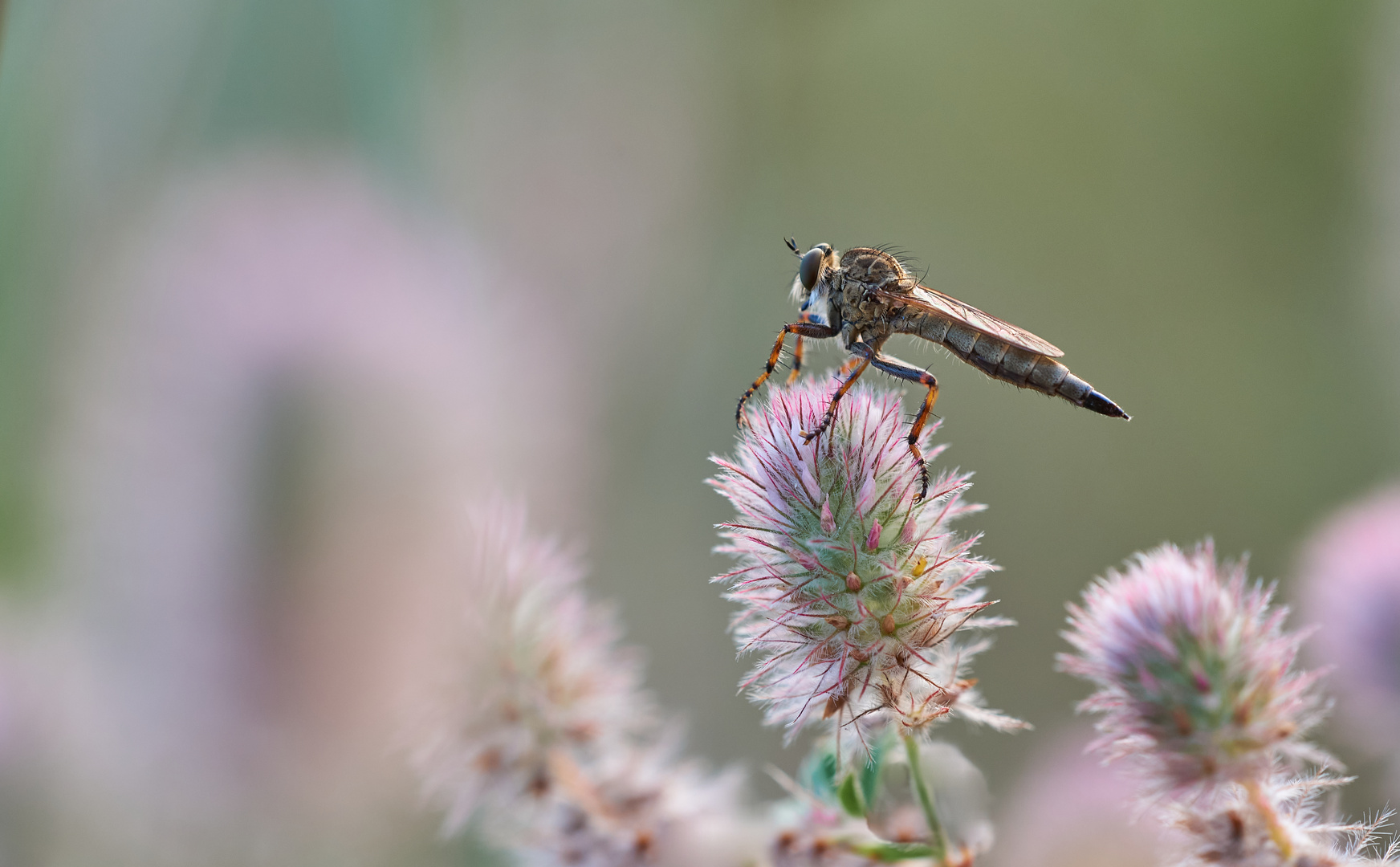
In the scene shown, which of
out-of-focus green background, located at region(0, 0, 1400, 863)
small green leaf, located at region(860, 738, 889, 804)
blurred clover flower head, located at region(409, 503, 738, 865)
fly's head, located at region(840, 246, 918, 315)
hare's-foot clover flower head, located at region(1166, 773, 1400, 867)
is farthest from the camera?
out-of-focus green background, located at region(0, 0, 1400, 863)

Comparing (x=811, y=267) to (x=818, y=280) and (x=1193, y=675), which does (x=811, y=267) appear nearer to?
(x=818, y=280)

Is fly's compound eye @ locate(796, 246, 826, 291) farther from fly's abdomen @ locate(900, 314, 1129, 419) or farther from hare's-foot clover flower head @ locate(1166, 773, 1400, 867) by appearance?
hare's-foot clover flower head @ locate(1166, 773, 1400, 867)

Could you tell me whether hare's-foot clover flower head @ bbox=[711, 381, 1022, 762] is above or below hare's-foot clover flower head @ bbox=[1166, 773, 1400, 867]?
above

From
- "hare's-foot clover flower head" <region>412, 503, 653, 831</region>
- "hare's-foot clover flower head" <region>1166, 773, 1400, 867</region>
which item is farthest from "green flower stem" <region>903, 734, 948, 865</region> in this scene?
"hare's-foot clover flower head" <region>412, 503, 653, 831</region>

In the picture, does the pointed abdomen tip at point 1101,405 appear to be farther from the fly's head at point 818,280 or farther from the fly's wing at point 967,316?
the fly's head at point 818,280

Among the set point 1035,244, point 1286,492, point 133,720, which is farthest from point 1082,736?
point 1035,244

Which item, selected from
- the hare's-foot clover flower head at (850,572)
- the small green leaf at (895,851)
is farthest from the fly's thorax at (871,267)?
the small green leaf at (895,851)
